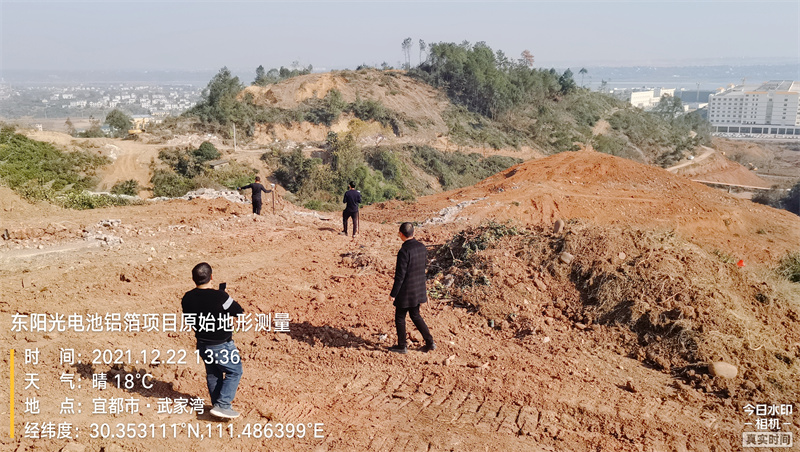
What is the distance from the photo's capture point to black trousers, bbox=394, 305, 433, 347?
6025 mm

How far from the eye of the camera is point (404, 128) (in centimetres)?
3781

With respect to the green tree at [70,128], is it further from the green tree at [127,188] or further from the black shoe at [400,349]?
the black shoe at [400,349]

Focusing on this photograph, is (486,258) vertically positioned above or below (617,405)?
above

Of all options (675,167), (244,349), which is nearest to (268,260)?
(244,349)

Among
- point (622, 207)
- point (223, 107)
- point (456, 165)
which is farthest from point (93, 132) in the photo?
point (622, 207)

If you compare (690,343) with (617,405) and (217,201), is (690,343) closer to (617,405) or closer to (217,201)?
(617,405)

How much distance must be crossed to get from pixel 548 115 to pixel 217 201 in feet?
124

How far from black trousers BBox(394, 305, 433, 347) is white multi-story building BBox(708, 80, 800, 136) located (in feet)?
372

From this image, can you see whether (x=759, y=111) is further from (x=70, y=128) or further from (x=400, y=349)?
(x=400, y=349)

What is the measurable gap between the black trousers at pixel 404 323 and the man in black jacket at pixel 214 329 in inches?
73.7

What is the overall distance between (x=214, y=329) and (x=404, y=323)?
2.23 meters

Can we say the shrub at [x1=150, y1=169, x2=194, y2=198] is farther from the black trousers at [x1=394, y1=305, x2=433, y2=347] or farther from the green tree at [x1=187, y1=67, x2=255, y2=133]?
the black trousers at [x1=394, y1=305, x2=433, y2=347]

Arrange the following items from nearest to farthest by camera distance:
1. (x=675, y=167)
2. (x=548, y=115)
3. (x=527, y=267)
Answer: (x=527, y=267) < (x=675, y=167) < (x=548, y=115)

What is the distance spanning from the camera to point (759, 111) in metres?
107
